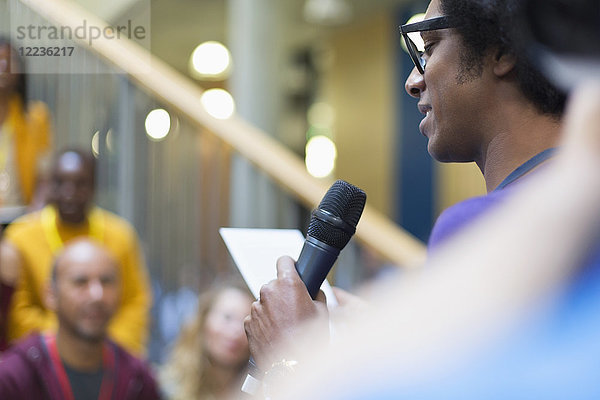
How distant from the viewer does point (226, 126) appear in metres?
3.41

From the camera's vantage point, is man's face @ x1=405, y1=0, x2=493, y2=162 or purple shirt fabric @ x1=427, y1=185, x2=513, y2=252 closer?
purple shirt fabric @ x1=427, y1=185, x2=513, y2=252

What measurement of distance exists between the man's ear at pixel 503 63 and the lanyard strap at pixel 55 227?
238 centimetres

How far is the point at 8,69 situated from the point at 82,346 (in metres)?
1.24

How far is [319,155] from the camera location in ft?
39.5

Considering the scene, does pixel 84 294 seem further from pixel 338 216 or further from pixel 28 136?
pixel 338 216

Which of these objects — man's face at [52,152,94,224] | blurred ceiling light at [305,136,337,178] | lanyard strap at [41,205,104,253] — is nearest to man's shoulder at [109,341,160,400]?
lanyard strap at [41,205,104,253]

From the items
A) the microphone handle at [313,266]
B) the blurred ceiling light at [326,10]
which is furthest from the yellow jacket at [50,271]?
the blurred ceiling light at [326,10]

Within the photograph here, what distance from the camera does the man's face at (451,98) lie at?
1.31m

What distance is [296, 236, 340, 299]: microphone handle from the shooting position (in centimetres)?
128

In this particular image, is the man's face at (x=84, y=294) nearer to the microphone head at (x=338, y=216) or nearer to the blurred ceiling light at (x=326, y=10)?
the microphone head at (x=338, y=216)

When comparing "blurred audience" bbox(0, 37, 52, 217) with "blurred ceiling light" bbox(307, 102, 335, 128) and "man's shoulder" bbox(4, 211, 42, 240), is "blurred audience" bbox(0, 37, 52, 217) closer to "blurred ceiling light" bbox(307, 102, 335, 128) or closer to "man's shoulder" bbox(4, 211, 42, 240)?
"man's shoulder" bbox(4, 211, 42, 240)

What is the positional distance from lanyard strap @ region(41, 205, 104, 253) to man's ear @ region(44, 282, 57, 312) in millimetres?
207

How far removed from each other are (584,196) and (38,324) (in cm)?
296

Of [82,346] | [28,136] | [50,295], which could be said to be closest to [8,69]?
[28,136]
